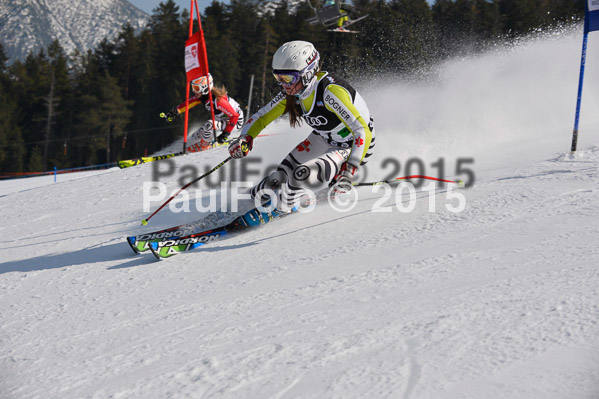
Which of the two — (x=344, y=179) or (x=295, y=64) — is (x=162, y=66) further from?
(x=344, y=179)

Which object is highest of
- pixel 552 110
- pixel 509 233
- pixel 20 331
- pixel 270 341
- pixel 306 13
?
pixel 306 13

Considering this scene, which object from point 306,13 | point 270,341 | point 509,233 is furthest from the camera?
point 306,13

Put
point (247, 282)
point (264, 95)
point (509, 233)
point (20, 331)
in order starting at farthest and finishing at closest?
point (264, 95), point (509, 233), point (247, 282), point (20, 331)

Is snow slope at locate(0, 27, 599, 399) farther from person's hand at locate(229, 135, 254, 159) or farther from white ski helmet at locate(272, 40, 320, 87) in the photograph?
white ski helmet at locate(272, 40, 320, 87)

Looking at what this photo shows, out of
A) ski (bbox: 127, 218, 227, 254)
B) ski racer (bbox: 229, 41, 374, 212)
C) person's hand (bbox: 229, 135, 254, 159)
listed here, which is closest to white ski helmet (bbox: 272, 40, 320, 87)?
ski racer (bbox: 229, 41, 374, 212)

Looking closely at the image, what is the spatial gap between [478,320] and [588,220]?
2.04m

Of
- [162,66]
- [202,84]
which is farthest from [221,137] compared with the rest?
[162,66]

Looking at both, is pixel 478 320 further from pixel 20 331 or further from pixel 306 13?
pixel 306 13

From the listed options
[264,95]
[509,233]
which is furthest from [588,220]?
[264,95]

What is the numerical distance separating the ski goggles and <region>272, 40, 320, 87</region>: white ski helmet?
0.02m

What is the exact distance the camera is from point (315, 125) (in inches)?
204

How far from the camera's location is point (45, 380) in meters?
2.81

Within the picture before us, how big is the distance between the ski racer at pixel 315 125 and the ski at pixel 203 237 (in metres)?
0.25

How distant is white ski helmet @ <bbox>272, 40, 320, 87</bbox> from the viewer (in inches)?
185
